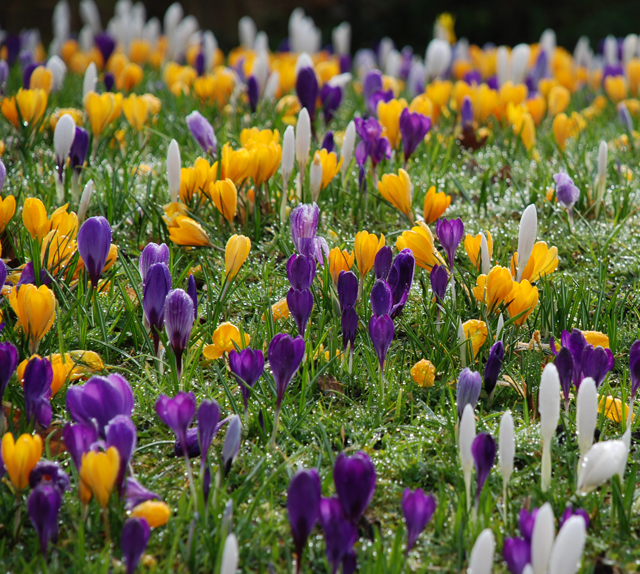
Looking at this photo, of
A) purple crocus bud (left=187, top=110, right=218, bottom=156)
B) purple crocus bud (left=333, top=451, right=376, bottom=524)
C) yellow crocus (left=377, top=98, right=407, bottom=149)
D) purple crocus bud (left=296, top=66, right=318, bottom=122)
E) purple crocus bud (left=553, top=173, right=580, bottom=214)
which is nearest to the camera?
purple crocus bud (left=333, top=451, right=376, bottom=524)

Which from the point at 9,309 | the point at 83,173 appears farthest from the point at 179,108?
the point at 9,309

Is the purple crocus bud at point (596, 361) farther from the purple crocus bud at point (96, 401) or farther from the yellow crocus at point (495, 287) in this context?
the purple crocus bud at point (96, 401)

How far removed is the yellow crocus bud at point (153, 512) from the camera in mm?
1264

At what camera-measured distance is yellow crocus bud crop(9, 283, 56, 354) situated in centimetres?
156

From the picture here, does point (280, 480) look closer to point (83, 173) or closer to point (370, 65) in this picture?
point (83, 173)

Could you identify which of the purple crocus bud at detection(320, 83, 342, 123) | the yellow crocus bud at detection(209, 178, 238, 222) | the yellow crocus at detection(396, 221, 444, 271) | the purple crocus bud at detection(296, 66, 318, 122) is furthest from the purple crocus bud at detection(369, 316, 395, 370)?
the purple crocus bud at detection(320, 83, 342, 123)

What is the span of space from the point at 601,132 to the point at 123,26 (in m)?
4.04

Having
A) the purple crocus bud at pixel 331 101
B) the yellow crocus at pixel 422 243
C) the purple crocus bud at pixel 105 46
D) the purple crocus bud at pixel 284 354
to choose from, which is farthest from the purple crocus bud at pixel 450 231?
the purple crocus bud at pixel 105 46

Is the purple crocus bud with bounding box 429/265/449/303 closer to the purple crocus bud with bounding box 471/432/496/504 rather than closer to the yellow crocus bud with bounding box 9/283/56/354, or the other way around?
the purple crocus bud with bounding box 471/432/496/504

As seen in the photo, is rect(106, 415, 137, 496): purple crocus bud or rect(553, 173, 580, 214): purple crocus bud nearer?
rect(106, 415, 137, 496): purple crocus bud

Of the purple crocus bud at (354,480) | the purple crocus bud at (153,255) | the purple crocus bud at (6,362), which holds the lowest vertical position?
the purple crocus bud at (354,480)

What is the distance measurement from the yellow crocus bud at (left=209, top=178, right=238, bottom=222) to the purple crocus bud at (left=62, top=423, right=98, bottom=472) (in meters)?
1.01

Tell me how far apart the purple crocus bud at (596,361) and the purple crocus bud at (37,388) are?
110cm

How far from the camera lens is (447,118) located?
150 inches
